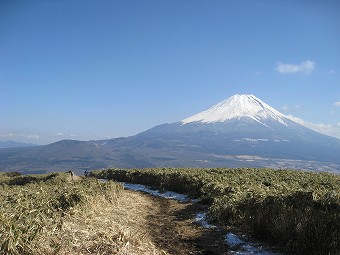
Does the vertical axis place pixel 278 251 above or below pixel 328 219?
below

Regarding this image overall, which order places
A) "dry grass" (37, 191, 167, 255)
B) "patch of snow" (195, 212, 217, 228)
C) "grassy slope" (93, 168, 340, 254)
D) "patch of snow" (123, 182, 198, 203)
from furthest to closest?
"patch of snow" (123, 182, 198, 203), "patch of snow" (195, 212, 217, 228), "grassy slope" (93, 168, 340, 254), "dry grass" (37, 191, 167, 255)

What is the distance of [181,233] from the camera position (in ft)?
45.1

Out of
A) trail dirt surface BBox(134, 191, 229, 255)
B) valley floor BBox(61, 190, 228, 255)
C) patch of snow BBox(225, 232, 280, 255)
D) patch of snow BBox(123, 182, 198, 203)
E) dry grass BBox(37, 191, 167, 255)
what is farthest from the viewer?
patch of snow BBox(123, 182, 198, 203)

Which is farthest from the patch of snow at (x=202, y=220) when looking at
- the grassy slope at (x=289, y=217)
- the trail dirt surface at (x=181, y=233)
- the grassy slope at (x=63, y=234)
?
the grassy slope at (x=63, y=234)

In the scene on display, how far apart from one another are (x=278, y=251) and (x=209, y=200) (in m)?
9.00

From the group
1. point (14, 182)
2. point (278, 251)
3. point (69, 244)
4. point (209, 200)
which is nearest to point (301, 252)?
point (278, 251)

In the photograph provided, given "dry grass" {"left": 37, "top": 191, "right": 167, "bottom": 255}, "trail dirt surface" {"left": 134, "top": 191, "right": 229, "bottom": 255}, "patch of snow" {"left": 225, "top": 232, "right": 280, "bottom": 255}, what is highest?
"dry grass" {"left": 37, "top": 191, "right": 167, "bottom": 255}

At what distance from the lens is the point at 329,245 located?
961cm

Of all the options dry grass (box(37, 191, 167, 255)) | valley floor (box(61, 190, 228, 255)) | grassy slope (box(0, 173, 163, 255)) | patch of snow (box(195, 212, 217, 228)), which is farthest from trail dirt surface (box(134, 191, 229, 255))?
dry grass (box(37, 191, 167, 255))

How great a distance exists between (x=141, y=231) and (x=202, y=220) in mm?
3651

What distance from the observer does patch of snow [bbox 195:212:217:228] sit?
14.9 metres

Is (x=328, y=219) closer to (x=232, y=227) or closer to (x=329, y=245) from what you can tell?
(x=329, y=245)

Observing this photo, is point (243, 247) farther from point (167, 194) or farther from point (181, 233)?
point (167, 194)

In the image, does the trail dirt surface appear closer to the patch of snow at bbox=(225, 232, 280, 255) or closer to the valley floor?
the valley floor
